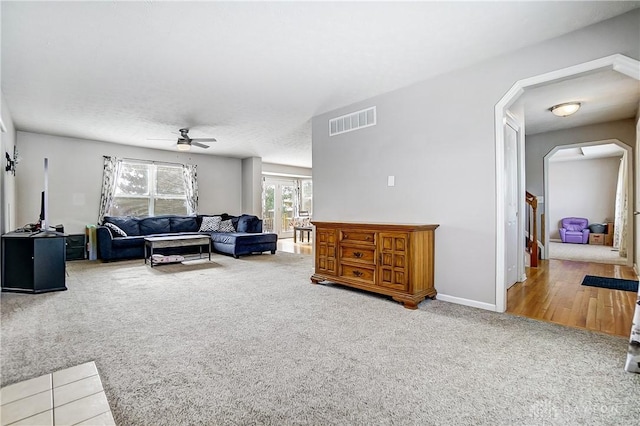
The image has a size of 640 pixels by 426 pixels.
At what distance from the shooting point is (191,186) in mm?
8000

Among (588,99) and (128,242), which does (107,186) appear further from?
(588,99)

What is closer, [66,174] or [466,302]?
[466,302]

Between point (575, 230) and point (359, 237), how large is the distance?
8944mm

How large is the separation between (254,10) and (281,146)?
4974 millimetres

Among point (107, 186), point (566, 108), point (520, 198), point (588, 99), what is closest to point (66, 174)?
point (107, 186)

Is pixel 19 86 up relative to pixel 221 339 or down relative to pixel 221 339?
up

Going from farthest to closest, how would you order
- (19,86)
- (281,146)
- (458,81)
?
(281,146) → (19,86) → (458,81)

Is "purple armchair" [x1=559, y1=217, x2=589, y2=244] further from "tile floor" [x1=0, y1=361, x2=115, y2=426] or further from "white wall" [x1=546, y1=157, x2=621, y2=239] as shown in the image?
"tile floor" [x1=0, y1=361, x2=115, y2=426]

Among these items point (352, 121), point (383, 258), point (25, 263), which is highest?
point (352, 121)

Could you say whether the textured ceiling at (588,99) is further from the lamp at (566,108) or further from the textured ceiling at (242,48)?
the textured ceiling at (242,48)

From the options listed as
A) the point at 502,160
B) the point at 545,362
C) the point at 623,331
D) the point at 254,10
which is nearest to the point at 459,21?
the point at 502,160

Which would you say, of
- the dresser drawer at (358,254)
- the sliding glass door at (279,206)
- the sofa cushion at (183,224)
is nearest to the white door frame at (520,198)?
the dresser drawer at (358,254)

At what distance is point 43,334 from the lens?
243 centimetres

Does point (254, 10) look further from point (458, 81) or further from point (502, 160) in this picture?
point (502, 160)
